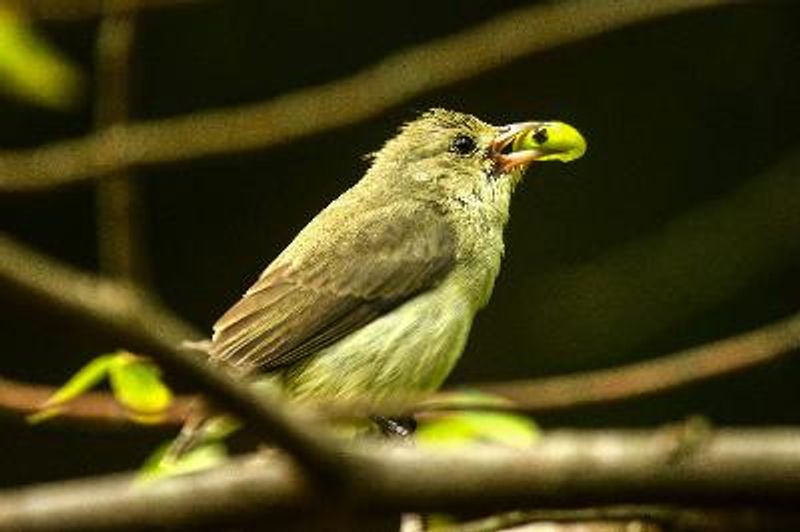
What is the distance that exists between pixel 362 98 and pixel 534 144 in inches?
17.4

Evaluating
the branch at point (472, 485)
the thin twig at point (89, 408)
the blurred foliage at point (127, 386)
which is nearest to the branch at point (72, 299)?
the branch at point (472, 485)

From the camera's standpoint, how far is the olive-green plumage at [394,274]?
377 cm

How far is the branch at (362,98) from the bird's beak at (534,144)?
0.62 ft

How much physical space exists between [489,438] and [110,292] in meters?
1.85

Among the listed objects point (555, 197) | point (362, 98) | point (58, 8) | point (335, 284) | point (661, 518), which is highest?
point (555, 197)

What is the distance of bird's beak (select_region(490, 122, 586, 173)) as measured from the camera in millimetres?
3086

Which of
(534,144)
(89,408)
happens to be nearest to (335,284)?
(534,144)

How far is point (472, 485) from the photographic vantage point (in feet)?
4.37

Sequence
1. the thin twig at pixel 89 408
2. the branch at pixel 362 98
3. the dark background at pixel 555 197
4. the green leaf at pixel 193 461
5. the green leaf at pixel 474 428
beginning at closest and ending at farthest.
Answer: the thin twig at pixel 89 408, the green leaf at pixel 193 461, the branch at pixel 362 98, the green leaf at pixel 474 428, the dark background at pixel 555 197

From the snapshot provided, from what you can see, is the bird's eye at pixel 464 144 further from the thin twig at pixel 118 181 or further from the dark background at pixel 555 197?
the dark background at pixel 555 197

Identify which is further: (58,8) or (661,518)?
(58,8)

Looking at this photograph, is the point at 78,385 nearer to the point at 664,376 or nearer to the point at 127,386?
the point at 127,386

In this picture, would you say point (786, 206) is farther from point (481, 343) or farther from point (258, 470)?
point (258, 470)

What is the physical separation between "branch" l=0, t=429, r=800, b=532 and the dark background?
4.92m
